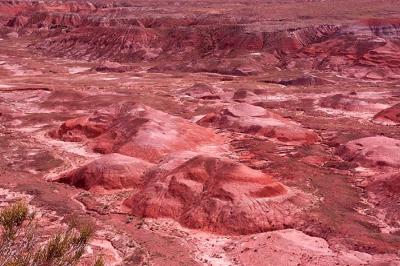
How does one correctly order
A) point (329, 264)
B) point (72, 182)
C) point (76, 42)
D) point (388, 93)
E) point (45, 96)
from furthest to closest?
point (76, 42) < point (388, 93) < point (45, 96) < point (72, 182) < point (329, 264)

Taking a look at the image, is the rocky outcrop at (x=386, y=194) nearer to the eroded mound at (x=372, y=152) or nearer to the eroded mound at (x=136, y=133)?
the eroded mound at (x=372, y=152)

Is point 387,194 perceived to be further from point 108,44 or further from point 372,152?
point 108,44

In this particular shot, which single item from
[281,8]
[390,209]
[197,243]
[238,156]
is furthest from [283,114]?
[281,8]

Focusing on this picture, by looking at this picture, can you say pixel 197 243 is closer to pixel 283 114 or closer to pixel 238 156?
pixel 238 156

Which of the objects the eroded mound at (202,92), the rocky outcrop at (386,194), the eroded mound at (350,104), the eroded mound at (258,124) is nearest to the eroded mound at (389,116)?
the eroded mound at (350,104)

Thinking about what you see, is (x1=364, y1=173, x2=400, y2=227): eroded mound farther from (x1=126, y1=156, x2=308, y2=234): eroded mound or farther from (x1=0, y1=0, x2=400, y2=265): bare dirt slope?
(x1=126, y1=156, x2=308, y2=234): eroded mound
